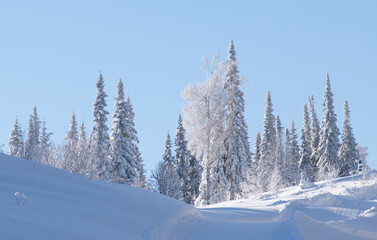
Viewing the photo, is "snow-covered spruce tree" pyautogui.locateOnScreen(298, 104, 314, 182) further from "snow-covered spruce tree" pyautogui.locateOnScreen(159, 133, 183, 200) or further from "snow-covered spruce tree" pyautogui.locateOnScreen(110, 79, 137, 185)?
"snow-covered spruce tree" pyautogui.locateOnScreen(110, 79, 137, 185)

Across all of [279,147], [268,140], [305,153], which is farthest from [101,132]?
[305,153]

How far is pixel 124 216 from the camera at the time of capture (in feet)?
31.3

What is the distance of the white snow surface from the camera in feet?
25.8

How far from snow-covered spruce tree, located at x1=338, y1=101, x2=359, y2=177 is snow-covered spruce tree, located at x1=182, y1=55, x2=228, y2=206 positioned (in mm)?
21548

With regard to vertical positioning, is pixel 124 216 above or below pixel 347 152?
below

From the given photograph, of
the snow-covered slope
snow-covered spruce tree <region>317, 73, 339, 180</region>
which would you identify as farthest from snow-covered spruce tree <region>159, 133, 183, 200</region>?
the snow-covered slope

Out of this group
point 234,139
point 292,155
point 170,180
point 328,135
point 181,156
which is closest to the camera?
point 234,139

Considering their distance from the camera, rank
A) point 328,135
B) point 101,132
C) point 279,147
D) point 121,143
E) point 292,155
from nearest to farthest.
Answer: point 101,132, point 121,143, point 328,135, point 279,147, point 292,155

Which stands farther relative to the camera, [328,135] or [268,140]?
[268,140]

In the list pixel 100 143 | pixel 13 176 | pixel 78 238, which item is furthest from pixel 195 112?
pixel 78 238

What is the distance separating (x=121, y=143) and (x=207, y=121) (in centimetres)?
1021

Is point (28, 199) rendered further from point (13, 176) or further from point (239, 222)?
point (239, 222)

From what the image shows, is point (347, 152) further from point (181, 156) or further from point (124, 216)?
point (124, 216)

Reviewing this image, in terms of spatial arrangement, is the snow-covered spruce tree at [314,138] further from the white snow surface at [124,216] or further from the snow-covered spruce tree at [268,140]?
the white snow surface at [124,216]
